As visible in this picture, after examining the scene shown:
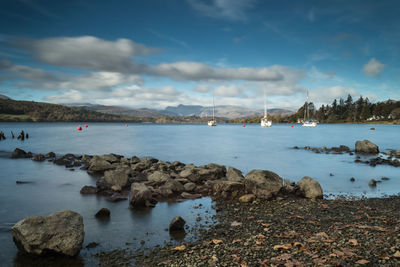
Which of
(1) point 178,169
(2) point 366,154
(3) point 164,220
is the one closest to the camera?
(3) point 164,220

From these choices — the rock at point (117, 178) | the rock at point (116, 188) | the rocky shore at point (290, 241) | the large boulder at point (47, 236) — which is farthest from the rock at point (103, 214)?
the rock at point (117, 178)

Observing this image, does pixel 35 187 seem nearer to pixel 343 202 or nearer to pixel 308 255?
pixel 308 255

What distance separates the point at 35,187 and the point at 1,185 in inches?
133

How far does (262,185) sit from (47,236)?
486 inches

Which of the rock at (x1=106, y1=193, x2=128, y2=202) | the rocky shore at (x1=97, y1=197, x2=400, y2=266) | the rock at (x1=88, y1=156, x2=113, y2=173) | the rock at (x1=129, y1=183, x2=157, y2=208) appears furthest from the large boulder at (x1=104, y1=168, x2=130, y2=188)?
the rocky shore at (x1=97, y1=197, x2=400, y2=266)

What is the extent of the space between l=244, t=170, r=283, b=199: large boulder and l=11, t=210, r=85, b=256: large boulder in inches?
425

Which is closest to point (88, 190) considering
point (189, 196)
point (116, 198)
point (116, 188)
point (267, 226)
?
point (116, 188)

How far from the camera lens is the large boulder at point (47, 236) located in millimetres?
9703

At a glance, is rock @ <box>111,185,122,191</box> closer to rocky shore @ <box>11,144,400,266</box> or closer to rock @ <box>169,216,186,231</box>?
rocky shore @ <box>11,144,400,266</box>

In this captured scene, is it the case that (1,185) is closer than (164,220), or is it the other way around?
(164,220)

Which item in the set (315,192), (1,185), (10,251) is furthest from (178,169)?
(10,251)

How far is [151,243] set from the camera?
1095cm

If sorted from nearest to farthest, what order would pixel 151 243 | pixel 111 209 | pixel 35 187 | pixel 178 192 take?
1. pixel 151 243
2. pixel 111 209
3. pixel 178 192
4. pixel 35 187

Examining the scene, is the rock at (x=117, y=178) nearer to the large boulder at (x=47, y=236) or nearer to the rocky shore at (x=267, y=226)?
the rocky shore at (x=267, y=226)
